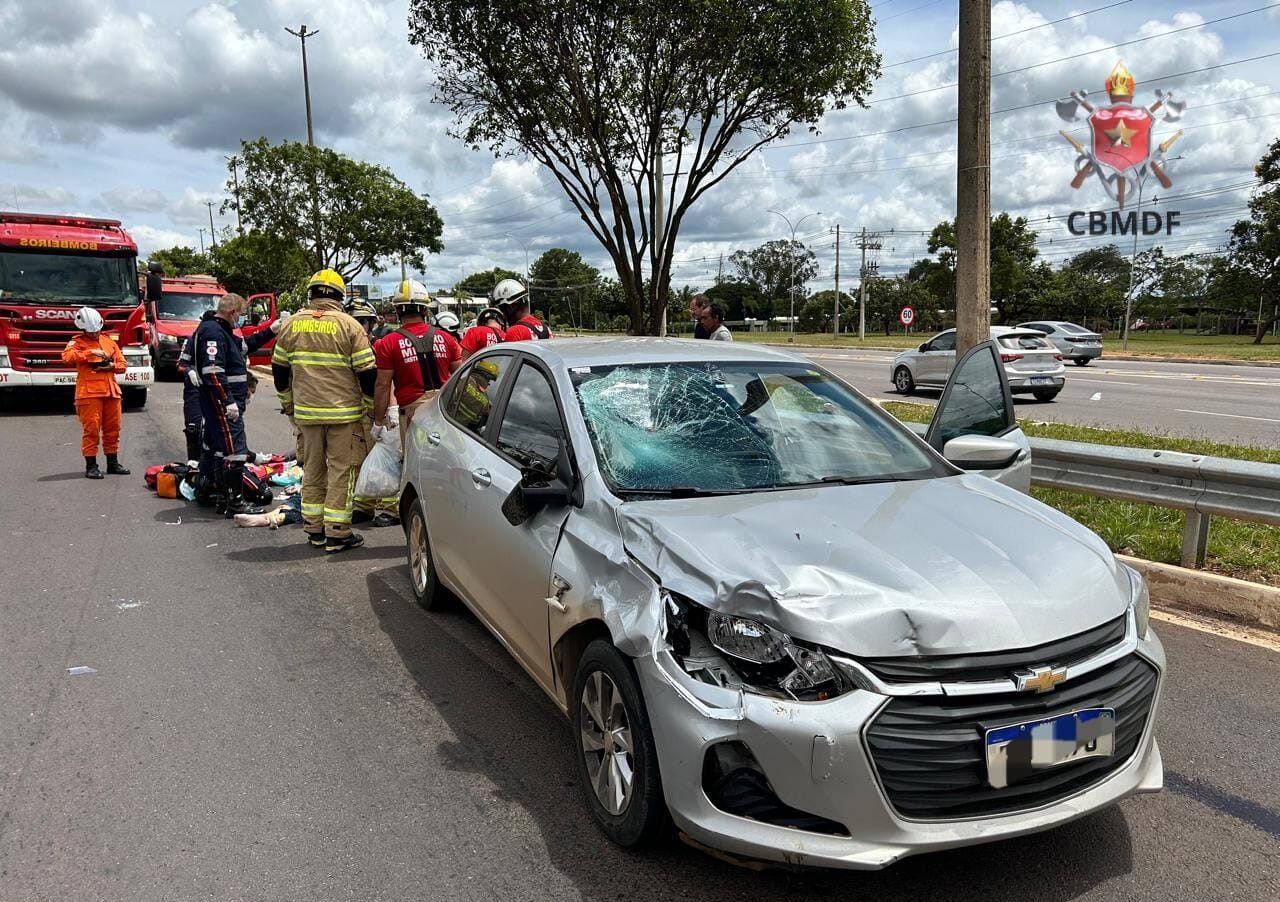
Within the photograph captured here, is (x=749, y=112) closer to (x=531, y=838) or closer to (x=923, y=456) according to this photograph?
(x=923, y=456)

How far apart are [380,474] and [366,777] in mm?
3421

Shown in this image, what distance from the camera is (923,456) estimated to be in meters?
3.76

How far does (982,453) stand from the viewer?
389 cm

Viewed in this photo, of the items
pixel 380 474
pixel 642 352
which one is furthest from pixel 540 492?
pixel 380 474

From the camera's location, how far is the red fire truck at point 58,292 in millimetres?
14578

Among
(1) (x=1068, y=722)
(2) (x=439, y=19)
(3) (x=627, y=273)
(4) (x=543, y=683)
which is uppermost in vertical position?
(2) (x=439, y=19)

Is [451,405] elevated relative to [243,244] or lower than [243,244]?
lower

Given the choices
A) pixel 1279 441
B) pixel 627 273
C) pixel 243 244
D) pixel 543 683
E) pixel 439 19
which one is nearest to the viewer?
pixel 543 683

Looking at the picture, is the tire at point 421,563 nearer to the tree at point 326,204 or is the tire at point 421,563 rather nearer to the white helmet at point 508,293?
the white helmet at point 508,293

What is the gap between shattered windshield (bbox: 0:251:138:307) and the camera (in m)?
14.7

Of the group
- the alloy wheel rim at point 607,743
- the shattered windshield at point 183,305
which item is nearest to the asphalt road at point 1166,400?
the alloy wheel rim at point 607,743

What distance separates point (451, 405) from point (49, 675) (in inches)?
93.4

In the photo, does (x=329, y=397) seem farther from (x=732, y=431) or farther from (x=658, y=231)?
(x=658, y=231)

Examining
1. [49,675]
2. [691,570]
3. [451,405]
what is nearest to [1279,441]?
[451,405]
